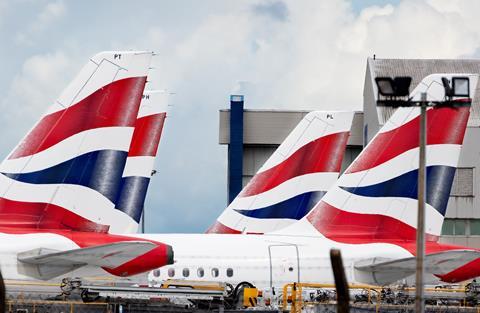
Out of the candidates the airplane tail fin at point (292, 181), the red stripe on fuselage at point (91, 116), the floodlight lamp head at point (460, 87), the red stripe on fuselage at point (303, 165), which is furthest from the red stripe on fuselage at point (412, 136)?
the floodlight lamp head at point (460, 87)

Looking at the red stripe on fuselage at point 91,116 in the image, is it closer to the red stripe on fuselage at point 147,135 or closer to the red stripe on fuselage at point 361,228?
the red stripe on fuselage at point 361,228

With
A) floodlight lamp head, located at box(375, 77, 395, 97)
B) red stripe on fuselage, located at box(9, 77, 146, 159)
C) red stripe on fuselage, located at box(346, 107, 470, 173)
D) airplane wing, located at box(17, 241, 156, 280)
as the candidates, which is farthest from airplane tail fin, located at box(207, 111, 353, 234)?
floodlight lamp head, located at box(375, 77, 395, 97)

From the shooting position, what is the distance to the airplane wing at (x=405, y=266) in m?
32.3

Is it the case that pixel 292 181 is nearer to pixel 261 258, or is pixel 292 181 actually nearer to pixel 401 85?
pixel 261 258

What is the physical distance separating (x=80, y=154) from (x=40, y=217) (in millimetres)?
1949

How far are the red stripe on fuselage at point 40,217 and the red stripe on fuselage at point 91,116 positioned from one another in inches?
51.8

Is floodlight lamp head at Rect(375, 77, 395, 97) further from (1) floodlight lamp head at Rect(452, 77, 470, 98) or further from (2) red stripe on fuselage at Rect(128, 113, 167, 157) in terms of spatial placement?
(2) red stripe on fuselage at Rect(128, 113, 167, 157)

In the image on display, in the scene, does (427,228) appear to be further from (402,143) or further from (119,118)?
(119,118)

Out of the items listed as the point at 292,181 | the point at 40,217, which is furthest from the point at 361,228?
the point at 40,217

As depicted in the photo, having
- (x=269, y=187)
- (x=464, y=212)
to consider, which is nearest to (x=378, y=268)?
(x=269, y=187)

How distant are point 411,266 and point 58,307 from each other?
406 inches

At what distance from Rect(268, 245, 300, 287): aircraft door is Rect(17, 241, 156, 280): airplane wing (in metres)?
7.59

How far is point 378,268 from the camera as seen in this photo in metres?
34.0

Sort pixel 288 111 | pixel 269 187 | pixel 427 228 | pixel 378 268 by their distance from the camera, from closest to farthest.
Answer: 1. pixel 378 268
2. pixel 427 228
3. pixel 269 187
4. pixel 288 111
